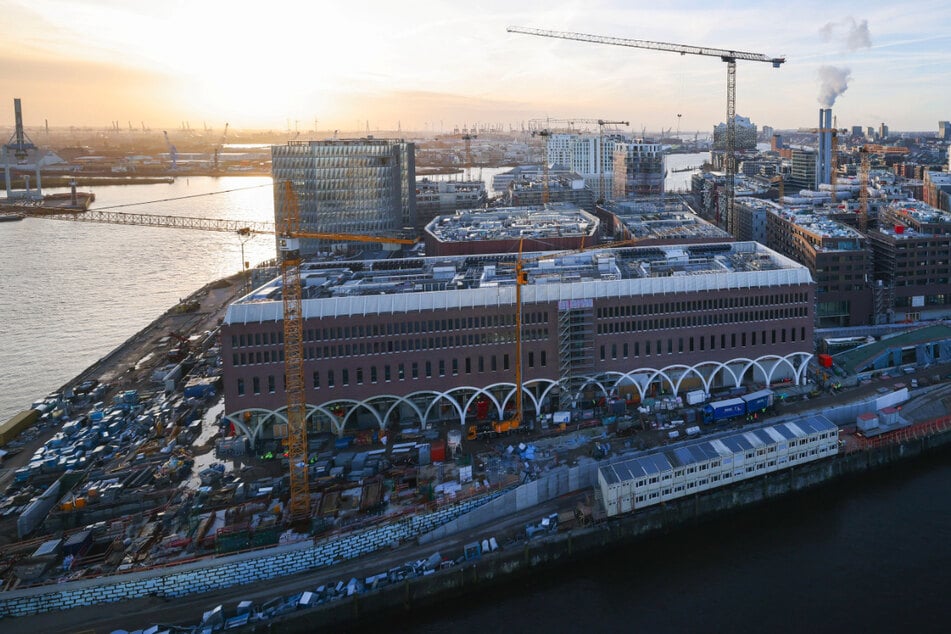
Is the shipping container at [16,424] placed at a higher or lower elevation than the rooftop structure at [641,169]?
lower

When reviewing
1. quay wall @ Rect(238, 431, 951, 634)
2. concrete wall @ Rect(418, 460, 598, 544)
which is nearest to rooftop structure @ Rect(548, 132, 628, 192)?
Answer: quay wall @ Rect(238, 431, 951, 634)

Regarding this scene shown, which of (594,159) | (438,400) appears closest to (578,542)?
(438,400)

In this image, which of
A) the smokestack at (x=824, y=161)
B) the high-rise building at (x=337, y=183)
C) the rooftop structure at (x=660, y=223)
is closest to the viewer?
the rooftop structure at (x=660, y=223)

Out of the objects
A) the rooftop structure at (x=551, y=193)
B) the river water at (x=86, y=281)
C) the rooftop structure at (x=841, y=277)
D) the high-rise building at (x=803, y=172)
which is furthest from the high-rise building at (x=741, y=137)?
the rooftop structure at (x=841, y=277)

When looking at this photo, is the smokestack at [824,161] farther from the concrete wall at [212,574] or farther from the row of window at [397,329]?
A: the concrete wall at [212,574]

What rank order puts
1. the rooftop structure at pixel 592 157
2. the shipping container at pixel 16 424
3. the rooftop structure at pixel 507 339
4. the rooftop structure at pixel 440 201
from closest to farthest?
the rooftop structure at pixel 507 339 → the shipping container at pixel 16 424 → the rooftop structure at pixel 440 201 → the rooftop structure at pixel 592 157

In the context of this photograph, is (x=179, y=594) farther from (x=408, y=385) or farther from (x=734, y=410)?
(x=734, y=410)

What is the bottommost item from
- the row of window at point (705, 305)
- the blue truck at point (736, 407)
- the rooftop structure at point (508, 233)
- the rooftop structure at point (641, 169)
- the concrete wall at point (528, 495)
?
the concrete wall at point (528, 495)

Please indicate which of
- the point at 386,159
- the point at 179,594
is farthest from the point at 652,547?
the point at 386,159
